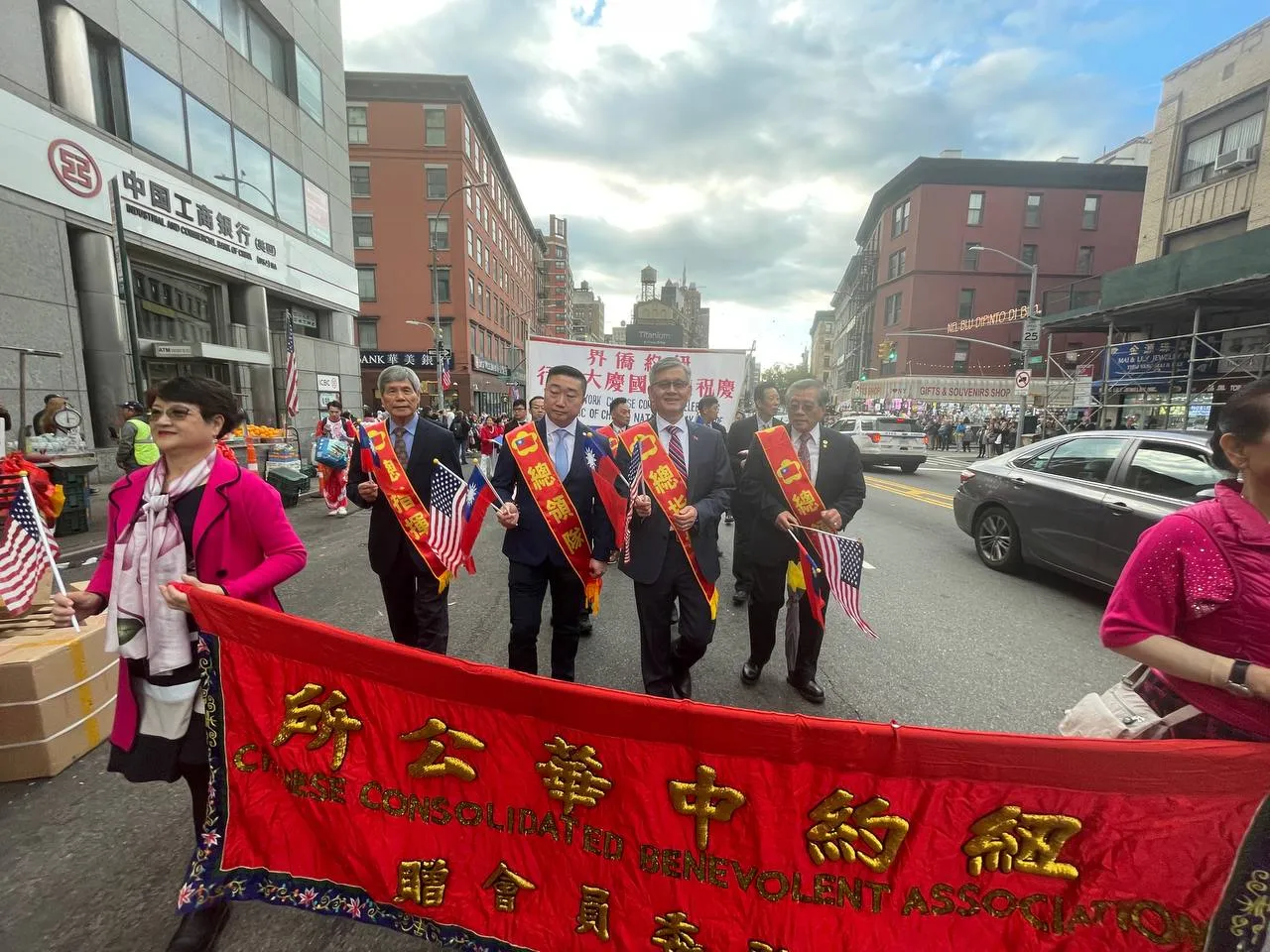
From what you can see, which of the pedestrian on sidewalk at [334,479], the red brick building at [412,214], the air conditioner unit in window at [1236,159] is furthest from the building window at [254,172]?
the air conditioner unit in window at [1236,159]

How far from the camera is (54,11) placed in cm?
1023

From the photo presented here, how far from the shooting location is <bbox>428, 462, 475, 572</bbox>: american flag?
326cm

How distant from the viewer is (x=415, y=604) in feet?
10.9

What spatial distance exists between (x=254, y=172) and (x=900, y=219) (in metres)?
39.1

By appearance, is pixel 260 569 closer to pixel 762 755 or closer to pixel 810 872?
pixel 762 755

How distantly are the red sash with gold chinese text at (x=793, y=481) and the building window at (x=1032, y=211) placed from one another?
43788 millimetres

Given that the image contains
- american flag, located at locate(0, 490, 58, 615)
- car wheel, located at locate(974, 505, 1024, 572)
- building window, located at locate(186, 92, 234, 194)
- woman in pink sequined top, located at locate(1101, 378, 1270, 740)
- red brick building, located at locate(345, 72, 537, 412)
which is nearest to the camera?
woman in pink sequined top, located at locate(1101, 378, 1270, 740)

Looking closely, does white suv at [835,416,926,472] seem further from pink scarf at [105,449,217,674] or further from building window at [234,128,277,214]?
building window at [234,128,277,214]

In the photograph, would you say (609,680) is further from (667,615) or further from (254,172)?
(254,172)

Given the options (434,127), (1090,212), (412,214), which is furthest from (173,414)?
(1090,212)

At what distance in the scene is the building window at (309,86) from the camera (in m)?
17.7

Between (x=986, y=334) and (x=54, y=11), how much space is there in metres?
42.9

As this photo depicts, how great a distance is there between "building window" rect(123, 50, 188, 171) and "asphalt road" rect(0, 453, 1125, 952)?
10.8 metres

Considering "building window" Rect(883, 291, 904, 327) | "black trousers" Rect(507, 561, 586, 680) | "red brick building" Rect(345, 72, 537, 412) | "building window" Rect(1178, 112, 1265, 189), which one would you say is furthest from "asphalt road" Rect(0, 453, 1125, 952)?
"building window" Rect(883, 291, 904, 327)
